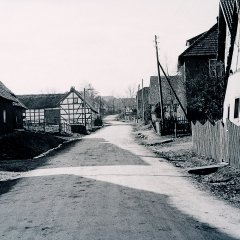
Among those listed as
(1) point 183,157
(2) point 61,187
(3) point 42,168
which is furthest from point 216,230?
(1) point 183,157

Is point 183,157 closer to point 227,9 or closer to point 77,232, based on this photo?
point 227,9

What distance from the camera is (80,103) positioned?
64.5 meters

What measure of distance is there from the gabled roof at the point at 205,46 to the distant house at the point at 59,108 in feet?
99.7

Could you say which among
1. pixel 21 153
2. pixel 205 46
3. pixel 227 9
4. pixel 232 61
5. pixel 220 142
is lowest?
pixel 21 153

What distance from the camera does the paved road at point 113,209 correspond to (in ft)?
19.6

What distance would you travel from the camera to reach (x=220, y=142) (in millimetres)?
13570

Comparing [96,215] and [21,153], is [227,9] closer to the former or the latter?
[21,153]

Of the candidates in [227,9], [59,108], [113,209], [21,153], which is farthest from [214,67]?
[59,108]

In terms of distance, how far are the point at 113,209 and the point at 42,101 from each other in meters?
61.9

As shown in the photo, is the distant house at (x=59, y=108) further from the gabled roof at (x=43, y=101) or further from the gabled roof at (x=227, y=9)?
the gabled roof at (x=227, y=9)

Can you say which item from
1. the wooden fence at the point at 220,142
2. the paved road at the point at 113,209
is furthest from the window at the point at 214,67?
the paved road at the point at 113,209

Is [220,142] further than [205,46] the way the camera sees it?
No

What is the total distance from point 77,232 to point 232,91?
1314 centimetres

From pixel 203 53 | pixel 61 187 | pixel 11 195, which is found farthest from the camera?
pixel 203 53
